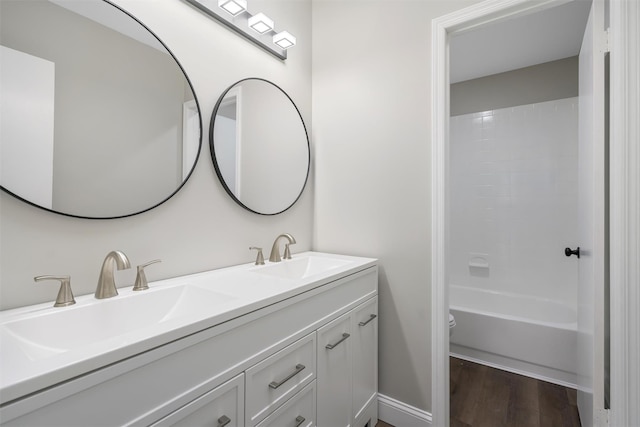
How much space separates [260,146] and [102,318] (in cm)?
108

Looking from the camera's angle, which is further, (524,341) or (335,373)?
(524,341)

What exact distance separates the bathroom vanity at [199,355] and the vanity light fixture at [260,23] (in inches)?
48.8

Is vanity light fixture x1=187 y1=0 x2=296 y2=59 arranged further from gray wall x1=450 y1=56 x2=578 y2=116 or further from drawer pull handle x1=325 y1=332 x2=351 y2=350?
gray wall x1=450 y1=56 x2=578 y2=116

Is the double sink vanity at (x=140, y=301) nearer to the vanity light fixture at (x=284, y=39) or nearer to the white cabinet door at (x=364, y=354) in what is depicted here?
the white cabinet door at (x=364, y=354)

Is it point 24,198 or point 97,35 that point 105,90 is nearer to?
point 97,35

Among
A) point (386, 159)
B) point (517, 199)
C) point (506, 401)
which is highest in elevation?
point (386, 159)

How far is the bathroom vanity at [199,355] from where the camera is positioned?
57cm

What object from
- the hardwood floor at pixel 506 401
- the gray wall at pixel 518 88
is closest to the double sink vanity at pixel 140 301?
the hardwood floor at pixel 506 401

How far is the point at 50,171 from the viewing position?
0.95 metres

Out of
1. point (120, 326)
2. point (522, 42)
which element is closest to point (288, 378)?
point (120, 326)

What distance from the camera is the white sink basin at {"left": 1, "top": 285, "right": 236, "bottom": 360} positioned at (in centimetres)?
79

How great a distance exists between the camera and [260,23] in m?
1.57

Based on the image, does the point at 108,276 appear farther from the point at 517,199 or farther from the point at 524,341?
the point at 517,199

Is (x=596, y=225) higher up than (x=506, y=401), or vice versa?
(x=596, y=225)
